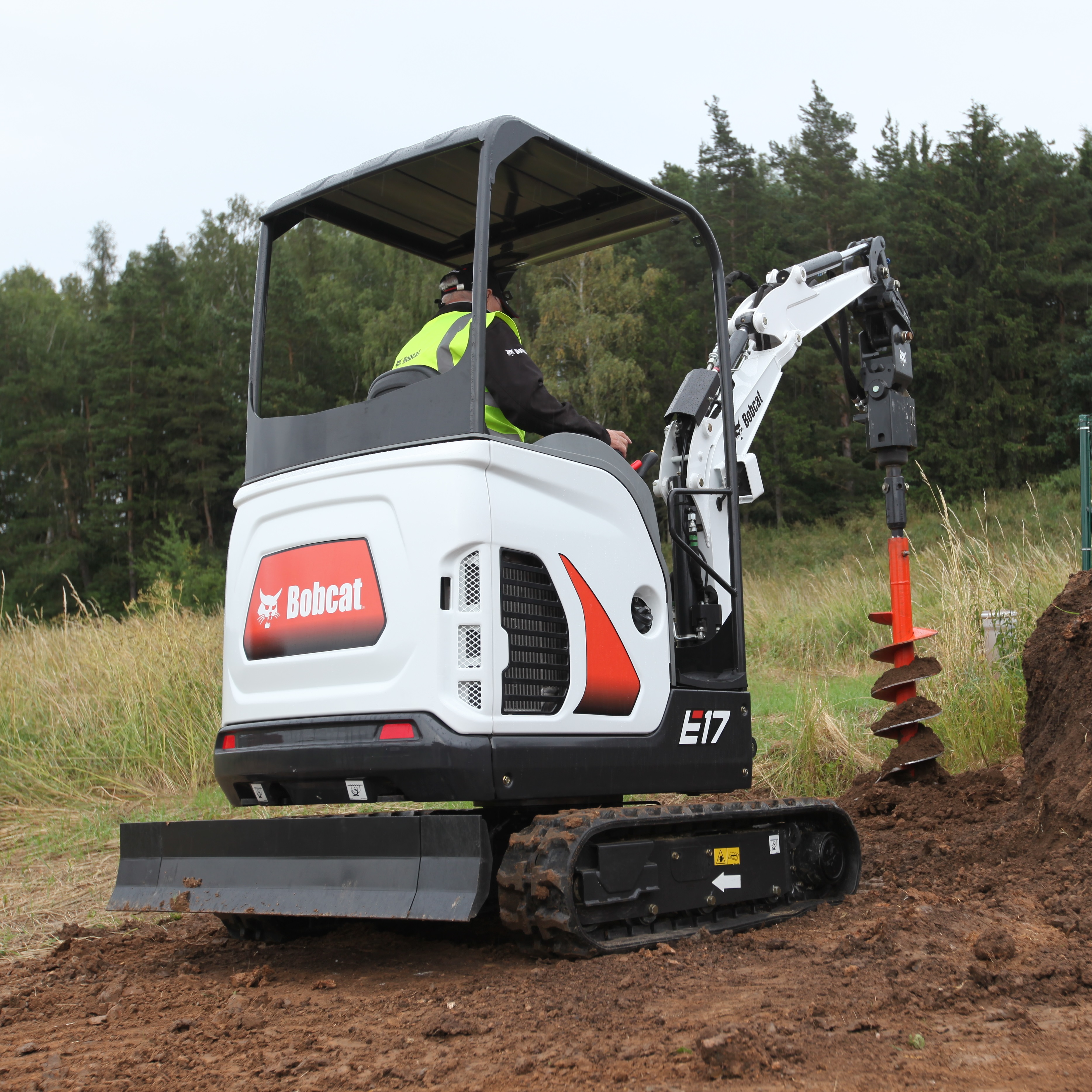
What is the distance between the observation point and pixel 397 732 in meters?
3.39

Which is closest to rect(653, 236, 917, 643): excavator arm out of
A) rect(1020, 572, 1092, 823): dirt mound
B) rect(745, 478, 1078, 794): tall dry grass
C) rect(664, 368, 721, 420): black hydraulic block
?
rect(664, 368, 721, 420): black hydraulic block

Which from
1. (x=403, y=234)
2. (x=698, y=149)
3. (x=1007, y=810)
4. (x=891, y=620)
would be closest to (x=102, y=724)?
(x=403, y=234)

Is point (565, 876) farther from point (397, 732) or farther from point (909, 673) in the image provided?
point (909, 673)

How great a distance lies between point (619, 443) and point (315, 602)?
1241 mm

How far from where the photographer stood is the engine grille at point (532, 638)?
3447 mm

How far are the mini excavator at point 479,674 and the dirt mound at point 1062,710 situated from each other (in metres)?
0.91

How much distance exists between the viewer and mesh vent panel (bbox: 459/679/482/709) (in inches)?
132

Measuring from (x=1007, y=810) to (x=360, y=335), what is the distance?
30597mm

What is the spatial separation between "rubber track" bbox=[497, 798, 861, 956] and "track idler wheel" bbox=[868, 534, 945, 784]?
2.46 meters

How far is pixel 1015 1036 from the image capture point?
2.44 meters

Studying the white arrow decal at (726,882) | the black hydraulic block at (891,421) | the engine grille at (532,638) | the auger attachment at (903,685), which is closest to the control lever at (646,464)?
the engine grille at (532,638)

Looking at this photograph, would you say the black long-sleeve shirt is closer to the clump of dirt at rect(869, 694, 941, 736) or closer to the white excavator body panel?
the white excavator body panel

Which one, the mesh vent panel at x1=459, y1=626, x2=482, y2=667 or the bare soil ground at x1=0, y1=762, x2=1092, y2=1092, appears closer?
the bare soil ground at x1=0, y1=762, x2=1092, y2=1092

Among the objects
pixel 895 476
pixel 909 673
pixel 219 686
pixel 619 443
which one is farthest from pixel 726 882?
pixel 219 686
